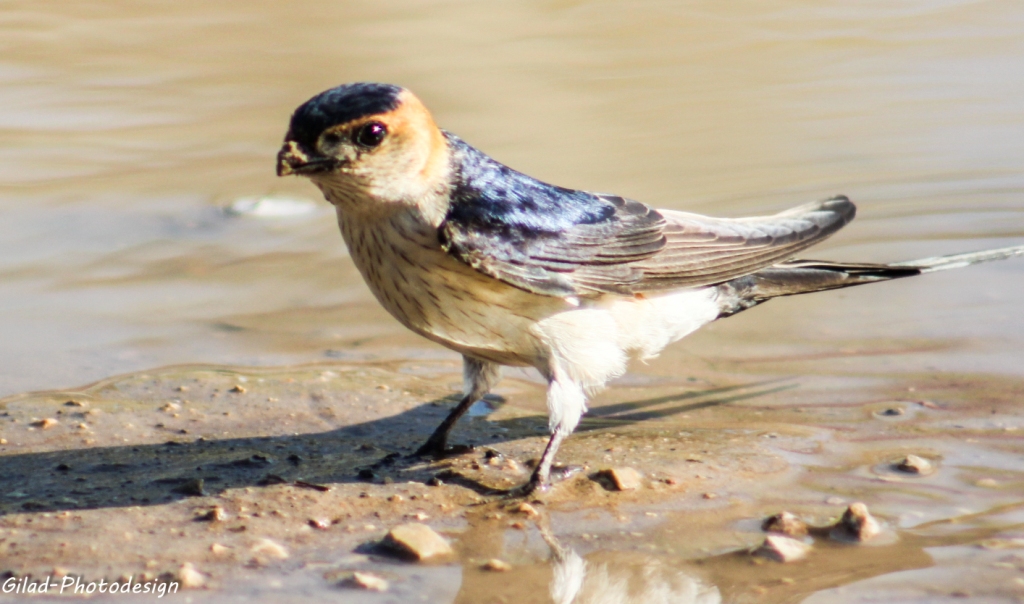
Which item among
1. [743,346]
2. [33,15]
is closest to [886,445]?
[743,346]

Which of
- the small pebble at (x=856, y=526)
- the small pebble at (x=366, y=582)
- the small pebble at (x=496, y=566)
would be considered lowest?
the small pebble at (x=366, y=582)

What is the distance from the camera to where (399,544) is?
3408 millimetres

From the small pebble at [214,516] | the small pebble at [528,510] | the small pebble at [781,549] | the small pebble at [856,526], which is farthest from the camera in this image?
the small pebble at [528,510]

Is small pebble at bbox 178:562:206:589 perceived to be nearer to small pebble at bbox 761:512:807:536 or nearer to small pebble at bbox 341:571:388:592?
Answer: small pebble at bbox 341:571:388:592

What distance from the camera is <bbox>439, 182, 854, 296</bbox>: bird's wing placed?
4082 millimetres

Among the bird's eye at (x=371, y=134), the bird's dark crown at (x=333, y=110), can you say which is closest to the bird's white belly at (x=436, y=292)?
the bird's eye at (x=371, y=134)

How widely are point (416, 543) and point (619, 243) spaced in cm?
170

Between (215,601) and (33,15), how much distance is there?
905 centimetres

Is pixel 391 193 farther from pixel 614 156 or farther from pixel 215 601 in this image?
pixel 614 156

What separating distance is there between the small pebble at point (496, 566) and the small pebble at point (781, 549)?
722 millimetres

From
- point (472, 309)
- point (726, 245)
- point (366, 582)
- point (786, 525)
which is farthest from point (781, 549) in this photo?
point (726, 245)

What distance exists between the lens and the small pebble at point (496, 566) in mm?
3342

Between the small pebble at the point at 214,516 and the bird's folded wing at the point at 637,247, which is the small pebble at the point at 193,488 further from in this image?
the bird's folded wing at the point at 637,247

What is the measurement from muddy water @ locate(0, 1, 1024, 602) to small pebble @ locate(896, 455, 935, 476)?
0.25 ft
